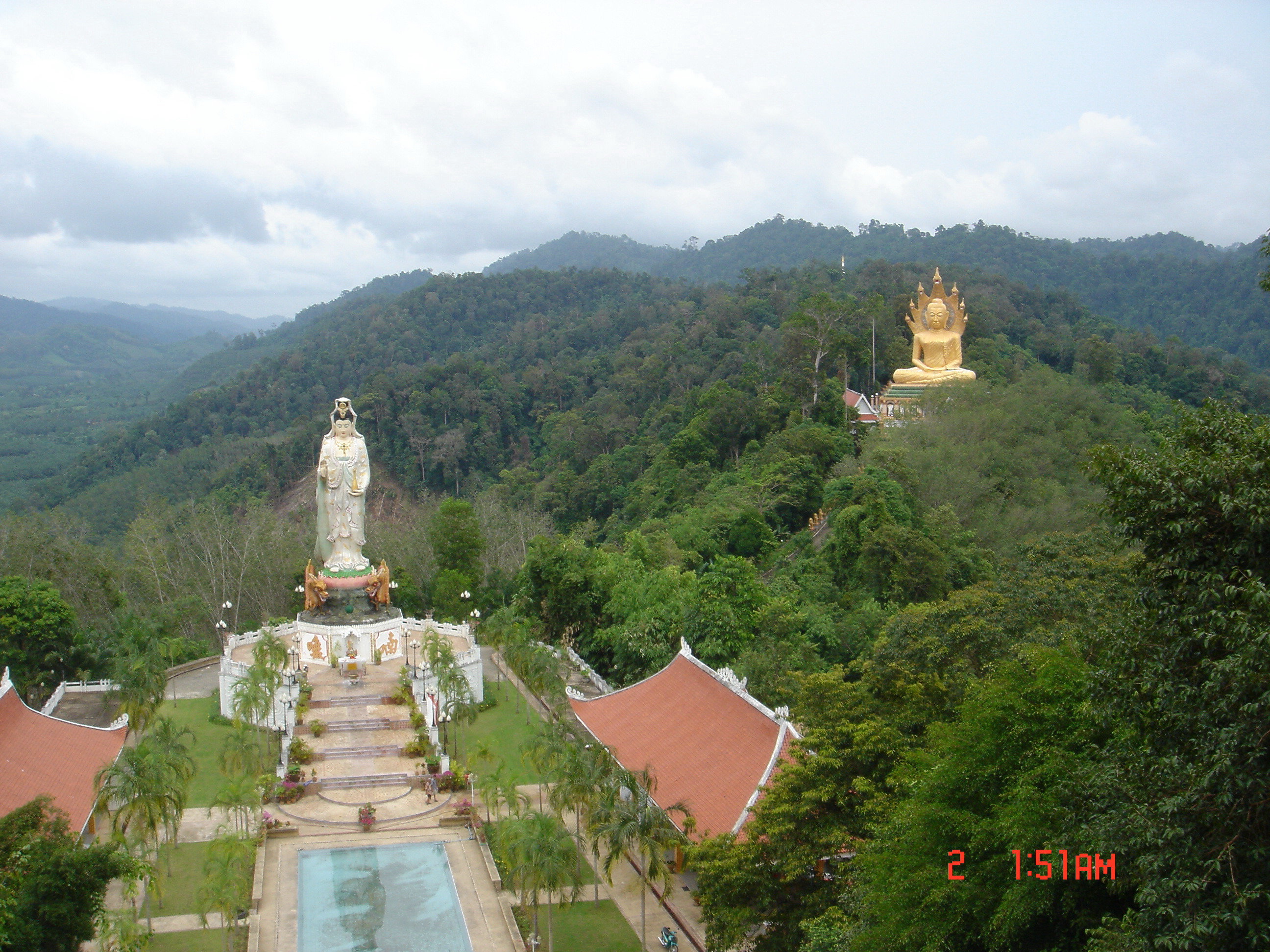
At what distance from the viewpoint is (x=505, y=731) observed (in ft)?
88.4

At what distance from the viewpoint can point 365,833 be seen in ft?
68.7

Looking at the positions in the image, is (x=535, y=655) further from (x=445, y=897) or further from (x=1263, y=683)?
(x=1263, y=683)

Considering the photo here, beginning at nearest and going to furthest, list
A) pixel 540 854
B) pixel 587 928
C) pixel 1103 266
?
pixel 540 854
pixel 587 928
pixel 1103 266

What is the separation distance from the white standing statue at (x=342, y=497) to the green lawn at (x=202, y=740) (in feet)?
16.8

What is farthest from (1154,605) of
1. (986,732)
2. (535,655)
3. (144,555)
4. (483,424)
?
(483,424)

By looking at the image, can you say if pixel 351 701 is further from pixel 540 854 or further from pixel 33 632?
pixel 540 854

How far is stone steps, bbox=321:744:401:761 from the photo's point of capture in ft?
79.1

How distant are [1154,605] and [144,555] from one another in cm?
3851

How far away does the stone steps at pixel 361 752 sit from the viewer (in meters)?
24.1

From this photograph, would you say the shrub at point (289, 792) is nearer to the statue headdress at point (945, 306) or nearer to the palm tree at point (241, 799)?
the palm tree at point (241, 799)

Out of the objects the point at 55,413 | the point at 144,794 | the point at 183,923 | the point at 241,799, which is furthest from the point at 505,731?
the point at 55,413

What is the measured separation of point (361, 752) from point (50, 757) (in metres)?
6.36

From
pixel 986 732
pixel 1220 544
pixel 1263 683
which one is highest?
pixel 1220 544

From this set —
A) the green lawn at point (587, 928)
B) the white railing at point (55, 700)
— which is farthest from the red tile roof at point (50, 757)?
the green lawn at point (587, 928)
